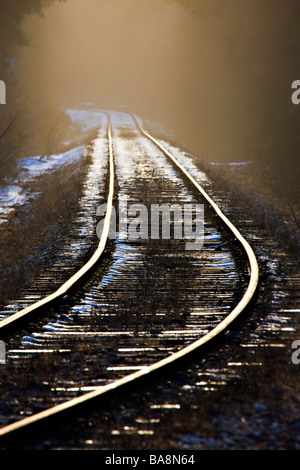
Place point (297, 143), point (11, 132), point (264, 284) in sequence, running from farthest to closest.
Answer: point (11, 132) < point (297, 143) < point (264, 284)

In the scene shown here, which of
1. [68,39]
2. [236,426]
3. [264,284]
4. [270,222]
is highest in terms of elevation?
[68,39]

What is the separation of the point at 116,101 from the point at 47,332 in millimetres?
75912

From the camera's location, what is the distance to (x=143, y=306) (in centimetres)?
658

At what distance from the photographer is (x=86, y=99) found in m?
81.4

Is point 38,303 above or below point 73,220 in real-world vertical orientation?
below

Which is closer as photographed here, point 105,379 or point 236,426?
point 236,426

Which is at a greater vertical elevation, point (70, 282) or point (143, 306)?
point (70, 282)

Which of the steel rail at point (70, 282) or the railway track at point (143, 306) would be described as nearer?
the railway track at point (143, 306)

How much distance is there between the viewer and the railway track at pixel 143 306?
4859 mm

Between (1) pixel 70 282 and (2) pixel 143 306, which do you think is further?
(1) pixel 70 282

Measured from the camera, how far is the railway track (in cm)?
486

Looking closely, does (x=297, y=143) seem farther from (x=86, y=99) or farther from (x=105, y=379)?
(x=86, y=99)

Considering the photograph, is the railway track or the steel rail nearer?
the railway track

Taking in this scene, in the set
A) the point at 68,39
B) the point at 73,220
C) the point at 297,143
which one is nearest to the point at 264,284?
the point at 73,220
